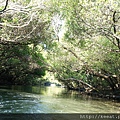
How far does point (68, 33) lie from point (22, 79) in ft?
93.3

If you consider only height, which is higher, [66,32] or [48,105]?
[66,32]

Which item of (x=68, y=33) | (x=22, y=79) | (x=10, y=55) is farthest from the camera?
(x=22, y=79)

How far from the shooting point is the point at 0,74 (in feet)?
110

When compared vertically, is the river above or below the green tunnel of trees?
below

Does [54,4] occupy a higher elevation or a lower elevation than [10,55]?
higher

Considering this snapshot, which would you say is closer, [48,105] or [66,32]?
[48,105]

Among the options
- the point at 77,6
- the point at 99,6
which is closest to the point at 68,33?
A: the point at 77,6

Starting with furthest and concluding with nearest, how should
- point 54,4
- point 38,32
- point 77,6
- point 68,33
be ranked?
point 68,33
point 38,32
point 54,4
point 77,6

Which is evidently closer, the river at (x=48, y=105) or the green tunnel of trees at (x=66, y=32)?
the river at (x=48, y=105)

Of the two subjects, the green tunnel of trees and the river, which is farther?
the green tunnel of trees

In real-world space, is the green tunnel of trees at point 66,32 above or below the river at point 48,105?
above

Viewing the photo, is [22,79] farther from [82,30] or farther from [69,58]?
[82,30]

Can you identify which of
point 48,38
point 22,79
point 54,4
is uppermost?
point 54,4

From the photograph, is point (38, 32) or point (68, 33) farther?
point (68, 33)
